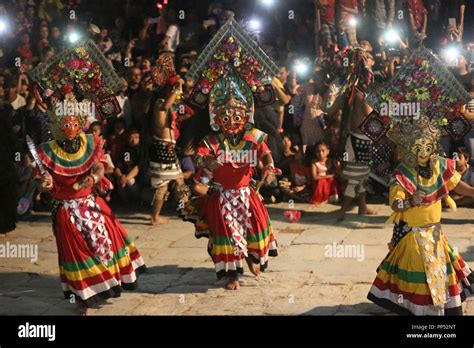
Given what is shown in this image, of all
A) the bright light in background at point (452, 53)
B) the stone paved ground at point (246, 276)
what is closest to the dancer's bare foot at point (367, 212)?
the stone paved ground at point (246, 276)

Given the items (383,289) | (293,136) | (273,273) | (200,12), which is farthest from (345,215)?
(200,12)

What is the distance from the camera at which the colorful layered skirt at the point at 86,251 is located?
328 inches

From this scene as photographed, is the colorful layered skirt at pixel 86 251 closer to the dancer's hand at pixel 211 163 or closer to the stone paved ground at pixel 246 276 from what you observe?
the stone paved ground at pixel 246 276

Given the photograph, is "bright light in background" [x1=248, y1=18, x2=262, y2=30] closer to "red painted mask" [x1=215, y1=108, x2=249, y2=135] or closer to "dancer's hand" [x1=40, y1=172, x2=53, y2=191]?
Answer: "red painted mask" [x1=215, y1=108, x2=249, y2=135]

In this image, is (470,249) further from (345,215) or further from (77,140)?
(77,140)

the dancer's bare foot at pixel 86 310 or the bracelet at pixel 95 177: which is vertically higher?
the bracelet at pixel 95 177

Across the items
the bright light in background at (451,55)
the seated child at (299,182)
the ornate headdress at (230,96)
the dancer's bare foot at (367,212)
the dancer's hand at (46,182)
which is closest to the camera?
the dancer's hand at (46,182)

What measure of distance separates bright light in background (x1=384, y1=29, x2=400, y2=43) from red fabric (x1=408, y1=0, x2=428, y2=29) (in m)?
0.48

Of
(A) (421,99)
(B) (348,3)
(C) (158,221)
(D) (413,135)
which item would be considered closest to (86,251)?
(D) (413,135)

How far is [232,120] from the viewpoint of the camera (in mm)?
9023

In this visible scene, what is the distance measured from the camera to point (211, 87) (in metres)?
9.22

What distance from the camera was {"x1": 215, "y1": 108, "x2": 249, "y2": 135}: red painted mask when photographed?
903 cm

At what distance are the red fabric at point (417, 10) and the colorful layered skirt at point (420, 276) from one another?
21.5 ft

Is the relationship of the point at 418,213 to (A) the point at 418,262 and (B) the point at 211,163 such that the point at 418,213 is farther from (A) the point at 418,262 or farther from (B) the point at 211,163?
(B) the point at 211,163
